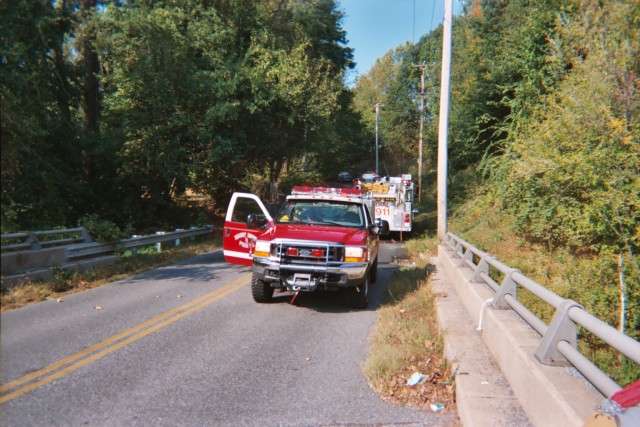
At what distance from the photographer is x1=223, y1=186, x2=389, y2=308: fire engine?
26.4 ft

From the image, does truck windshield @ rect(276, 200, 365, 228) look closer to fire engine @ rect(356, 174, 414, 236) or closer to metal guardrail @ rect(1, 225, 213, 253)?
metal guardrail @ rect(1, 225, 213, 253)

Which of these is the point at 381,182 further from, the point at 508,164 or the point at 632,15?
the point at 632,15

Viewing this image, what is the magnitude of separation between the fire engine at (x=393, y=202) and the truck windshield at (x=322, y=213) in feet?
36.8

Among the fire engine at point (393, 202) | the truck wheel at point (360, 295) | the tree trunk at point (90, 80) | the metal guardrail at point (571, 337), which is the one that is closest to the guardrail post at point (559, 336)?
the metal guardrail at point (571, 337)

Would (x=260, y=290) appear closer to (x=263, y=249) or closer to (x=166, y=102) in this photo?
(x=263, y=249)

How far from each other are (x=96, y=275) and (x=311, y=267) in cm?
518

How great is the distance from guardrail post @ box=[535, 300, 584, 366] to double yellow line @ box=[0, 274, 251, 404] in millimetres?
4482

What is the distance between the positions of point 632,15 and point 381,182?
546 inches

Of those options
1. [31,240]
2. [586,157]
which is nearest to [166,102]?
[586,157]

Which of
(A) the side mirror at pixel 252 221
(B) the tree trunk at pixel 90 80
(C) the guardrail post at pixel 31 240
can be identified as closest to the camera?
(C) the guardrail post at pixel 31 240

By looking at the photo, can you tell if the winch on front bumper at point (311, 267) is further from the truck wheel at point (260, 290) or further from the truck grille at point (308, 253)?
the truck wheel at point (260, 290)

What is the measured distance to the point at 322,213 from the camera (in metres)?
9.80

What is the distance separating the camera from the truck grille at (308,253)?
8.04 m

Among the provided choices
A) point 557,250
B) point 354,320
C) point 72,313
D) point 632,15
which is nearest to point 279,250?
point 354,320
